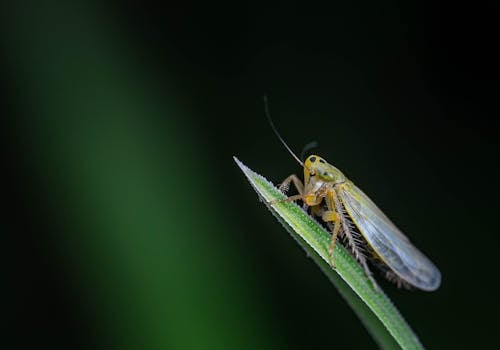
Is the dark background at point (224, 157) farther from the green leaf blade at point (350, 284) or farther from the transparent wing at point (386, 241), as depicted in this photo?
the green leaf blade at point (350, 284)

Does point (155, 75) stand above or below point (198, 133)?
above

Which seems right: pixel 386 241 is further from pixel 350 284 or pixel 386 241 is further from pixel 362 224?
pixel 350 284

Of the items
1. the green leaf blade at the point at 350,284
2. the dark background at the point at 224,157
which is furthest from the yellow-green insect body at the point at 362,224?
the green leaf blade at the point at 350,284

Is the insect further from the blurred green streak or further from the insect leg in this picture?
the blurred green streak

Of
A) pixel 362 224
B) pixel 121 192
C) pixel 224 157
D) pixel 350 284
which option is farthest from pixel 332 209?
pixel 224 157

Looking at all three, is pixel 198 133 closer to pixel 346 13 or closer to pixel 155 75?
pixel 155 75

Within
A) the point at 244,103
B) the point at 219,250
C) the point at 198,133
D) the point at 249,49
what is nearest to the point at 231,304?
the point at 219,250

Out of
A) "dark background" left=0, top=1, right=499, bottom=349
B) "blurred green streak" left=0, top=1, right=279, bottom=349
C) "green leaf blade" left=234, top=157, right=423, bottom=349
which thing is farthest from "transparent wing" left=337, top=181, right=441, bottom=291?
"green leaf blade" left=234, top=157, right=423, bottom=349
